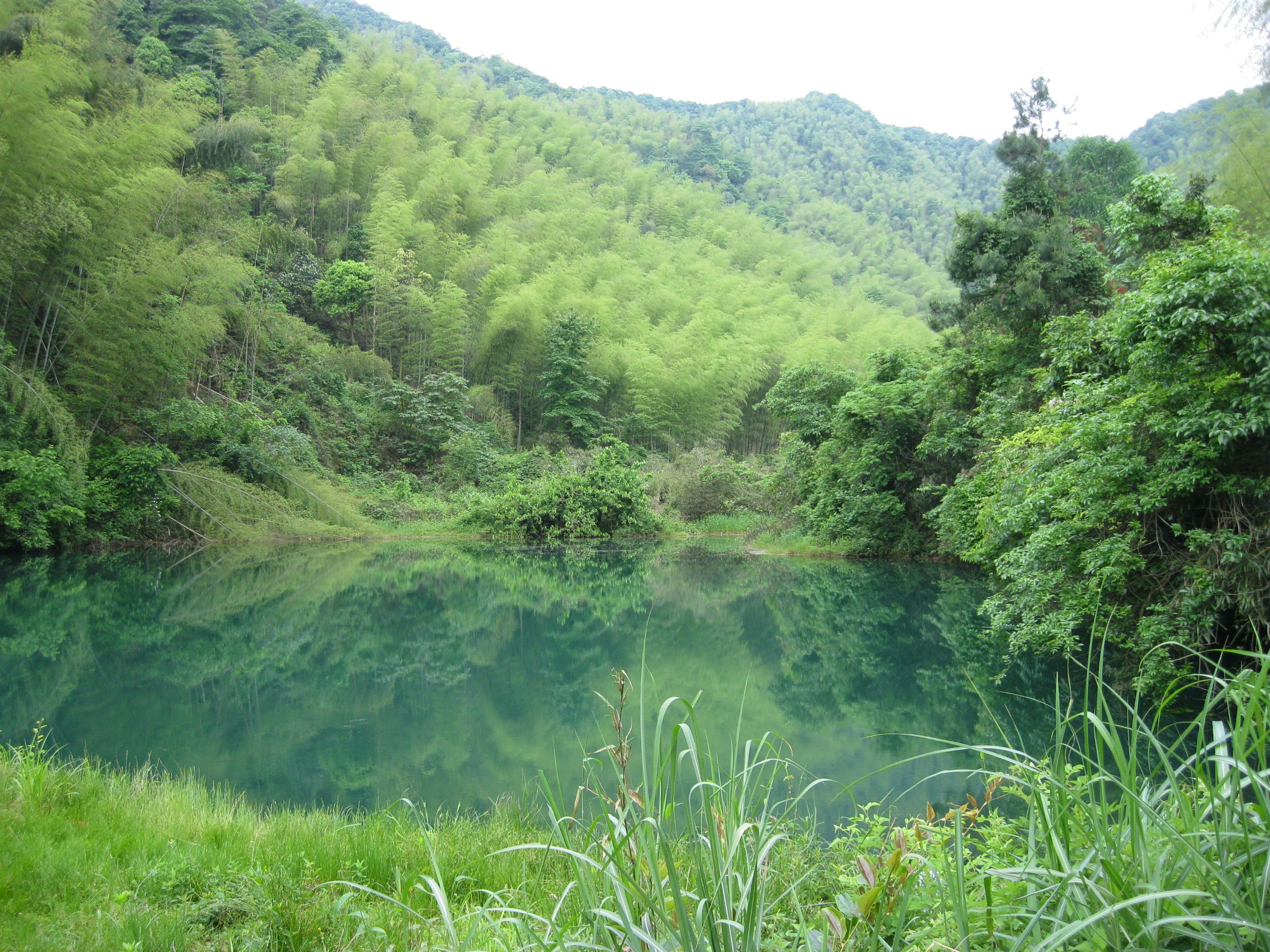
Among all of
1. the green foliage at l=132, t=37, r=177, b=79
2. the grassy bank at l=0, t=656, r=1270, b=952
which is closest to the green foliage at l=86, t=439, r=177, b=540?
the grassy bank at l=0, t=656, r=1270, b=952

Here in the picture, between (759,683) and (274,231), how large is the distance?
2349cm

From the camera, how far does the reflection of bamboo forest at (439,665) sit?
15.5ft

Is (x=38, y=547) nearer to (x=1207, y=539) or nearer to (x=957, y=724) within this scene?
(x=957, y=724)

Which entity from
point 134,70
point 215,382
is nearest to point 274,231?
point 134,70

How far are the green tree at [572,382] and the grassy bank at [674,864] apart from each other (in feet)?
69.7

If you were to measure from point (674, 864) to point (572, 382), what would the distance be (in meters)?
24.2

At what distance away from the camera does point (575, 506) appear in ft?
62.5

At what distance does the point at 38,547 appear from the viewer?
1307cm

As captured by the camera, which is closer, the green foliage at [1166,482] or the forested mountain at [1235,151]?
the green foliage at [1166,482]

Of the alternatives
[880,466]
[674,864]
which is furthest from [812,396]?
[674,864]

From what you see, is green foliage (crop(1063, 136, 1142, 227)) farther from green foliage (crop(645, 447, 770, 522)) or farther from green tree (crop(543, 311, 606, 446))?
green tree (crop(543, 311, 606, 446))

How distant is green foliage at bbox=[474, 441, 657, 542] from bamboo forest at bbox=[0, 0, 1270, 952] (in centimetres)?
12

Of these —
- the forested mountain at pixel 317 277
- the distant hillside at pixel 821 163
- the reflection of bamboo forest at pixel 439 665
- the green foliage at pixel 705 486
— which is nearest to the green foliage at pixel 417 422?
the forested mountain at pixel 317 277

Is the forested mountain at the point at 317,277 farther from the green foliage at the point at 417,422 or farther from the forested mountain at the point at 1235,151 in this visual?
the forested mountain at the point at 1235,151
